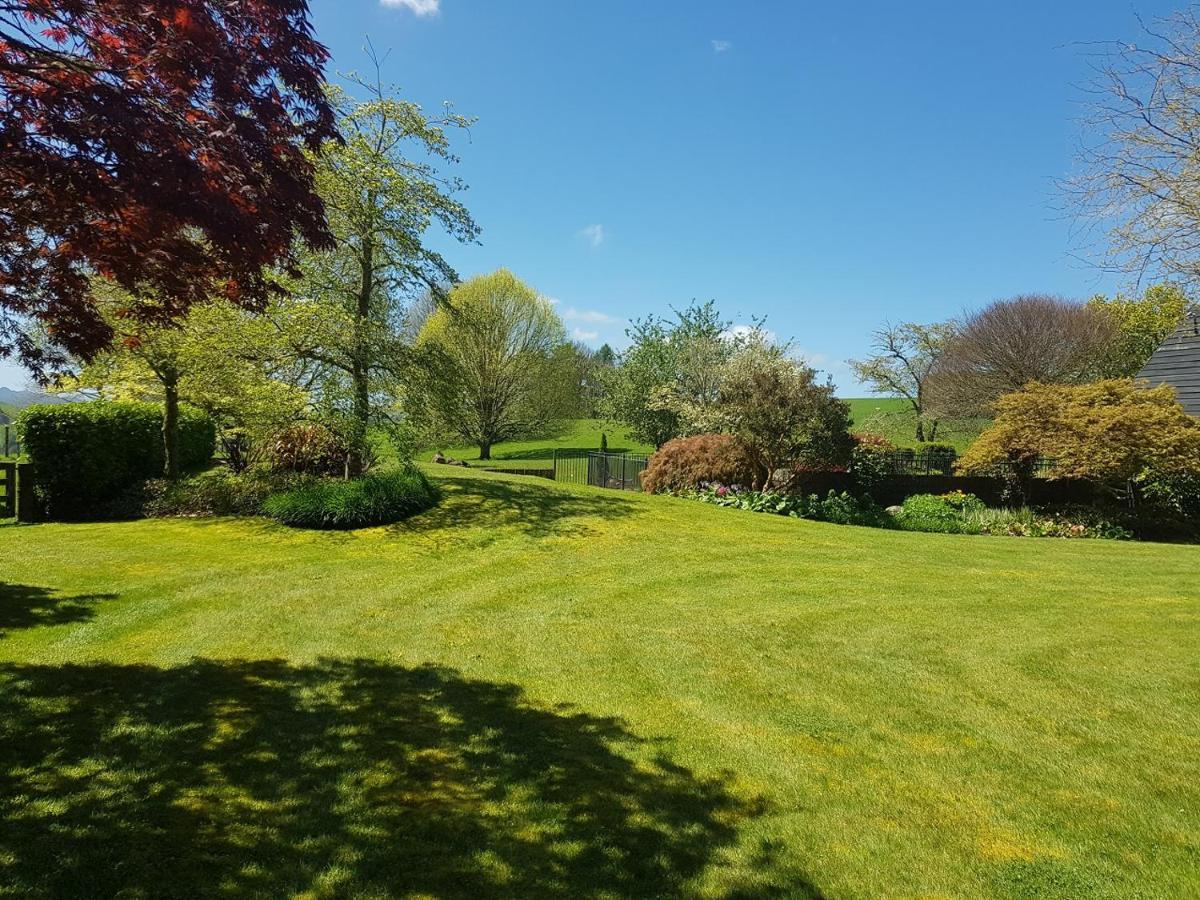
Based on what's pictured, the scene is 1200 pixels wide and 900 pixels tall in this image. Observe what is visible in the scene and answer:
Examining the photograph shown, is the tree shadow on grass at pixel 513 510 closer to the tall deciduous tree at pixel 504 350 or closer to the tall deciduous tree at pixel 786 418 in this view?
the tall deciduous tree at pixel 786 418

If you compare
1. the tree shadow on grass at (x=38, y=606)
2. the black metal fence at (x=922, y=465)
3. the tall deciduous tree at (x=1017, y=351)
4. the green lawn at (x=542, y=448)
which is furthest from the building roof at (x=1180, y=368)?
the tree shadow on grass at (x=38, y=606)

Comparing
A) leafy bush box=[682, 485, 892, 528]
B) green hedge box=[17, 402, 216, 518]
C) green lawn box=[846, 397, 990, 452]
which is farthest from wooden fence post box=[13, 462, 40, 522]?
green lawn box=[846, 397, 990, 452]

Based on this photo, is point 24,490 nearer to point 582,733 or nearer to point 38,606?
point 38,606

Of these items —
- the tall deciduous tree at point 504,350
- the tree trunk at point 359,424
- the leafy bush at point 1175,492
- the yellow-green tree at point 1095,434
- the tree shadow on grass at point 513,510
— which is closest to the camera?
the tree shadow on grass at point 513,510

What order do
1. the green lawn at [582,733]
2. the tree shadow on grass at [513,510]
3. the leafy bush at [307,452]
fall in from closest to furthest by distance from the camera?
1. the green lawn at [582,733]
2. the tree shadow on grass at [513,510]
3. the leafy bush at [307,452]

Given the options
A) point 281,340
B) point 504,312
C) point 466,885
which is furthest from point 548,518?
point 504,312

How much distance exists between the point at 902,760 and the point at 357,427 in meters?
10.2

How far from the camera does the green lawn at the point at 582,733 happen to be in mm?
2914

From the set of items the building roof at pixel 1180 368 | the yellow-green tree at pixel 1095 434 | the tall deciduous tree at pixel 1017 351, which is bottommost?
the yellow-green tree at pixel 1095 434

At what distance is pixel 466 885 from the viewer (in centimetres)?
276

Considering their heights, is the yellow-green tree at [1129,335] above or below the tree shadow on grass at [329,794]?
above

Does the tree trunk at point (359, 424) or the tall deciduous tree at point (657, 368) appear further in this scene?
the tall deciduous tree at point (657, 368)

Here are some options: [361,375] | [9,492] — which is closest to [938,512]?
[361,375]

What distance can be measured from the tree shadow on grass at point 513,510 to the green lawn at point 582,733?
7.33ft
